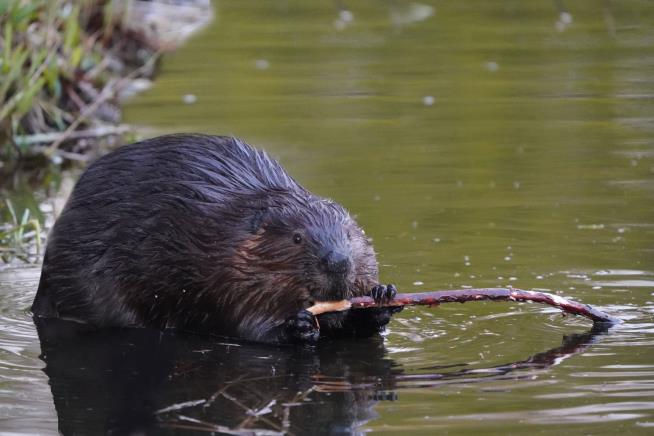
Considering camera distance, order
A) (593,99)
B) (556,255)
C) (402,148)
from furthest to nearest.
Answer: (593,99)
(402,148)
(556,255)

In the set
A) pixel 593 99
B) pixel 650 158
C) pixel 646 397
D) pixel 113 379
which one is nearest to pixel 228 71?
pixel 593 99

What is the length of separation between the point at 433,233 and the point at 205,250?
1.34 m

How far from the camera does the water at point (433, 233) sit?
3625 millimetres

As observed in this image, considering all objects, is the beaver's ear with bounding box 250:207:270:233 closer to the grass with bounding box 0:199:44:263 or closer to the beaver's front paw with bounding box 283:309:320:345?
the beaver's front paw with bounding box 283:309:320:345

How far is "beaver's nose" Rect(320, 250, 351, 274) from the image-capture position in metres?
4.15

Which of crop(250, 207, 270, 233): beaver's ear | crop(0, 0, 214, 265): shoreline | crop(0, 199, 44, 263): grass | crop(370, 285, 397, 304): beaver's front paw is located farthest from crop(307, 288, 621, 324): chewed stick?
crop(0, 0, 214, 265): shoreline

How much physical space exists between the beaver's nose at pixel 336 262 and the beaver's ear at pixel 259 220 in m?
0.29

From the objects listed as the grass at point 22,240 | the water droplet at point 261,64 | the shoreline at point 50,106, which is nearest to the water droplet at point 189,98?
the shoreline at point 50,106

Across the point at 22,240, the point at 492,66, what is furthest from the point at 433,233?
the point at 492,66

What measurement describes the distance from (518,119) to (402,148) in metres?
0.98

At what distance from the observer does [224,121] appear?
834 centimetres

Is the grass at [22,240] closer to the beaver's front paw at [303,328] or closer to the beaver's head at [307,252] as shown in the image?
the beaver's head at [307,252]

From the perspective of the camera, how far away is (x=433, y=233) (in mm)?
5598

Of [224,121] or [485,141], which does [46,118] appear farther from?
[485,141]
